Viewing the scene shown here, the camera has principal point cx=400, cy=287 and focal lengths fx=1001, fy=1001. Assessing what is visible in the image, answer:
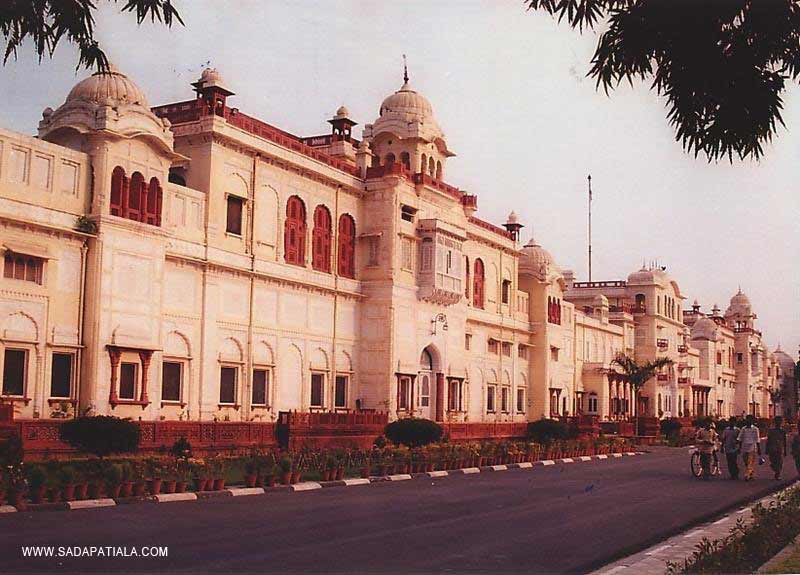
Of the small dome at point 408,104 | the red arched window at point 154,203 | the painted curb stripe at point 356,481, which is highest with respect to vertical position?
the small dome at point 408,104

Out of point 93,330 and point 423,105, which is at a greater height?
point 423,105

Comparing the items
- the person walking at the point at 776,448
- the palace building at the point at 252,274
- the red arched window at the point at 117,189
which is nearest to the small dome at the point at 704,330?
→ the palace building at the point at 252,274

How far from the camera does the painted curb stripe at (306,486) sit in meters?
21.4

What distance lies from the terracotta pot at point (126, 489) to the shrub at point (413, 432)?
47.5ft

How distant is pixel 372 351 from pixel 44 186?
16228 mm

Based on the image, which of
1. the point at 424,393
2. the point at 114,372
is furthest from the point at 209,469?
the point at 424,393

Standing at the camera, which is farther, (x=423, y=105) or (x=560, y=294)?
(x=560, y=294)

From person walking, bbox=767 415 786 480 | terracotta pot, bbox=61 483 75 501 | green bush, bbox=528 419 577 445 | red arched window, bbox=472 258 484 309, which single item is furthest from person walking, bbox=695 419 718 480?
red arched window, bbox=472 258 484 309

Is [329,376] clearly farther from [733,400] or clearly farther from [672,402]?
[733,400]

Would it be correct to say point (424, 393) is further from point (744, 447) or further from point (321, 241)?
point (744, 447)

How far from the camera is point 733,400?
105562 millimetres

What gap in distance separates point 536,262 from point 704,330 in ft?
152

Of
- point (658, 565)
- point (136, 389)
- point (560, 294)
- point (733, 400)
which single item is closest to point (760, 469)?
point (136, 389)

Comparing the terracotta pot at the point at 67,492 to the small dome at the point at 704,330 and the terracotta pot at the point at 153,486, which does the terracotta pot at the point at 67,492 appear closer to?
the terracotta pot at the point at 153,486
